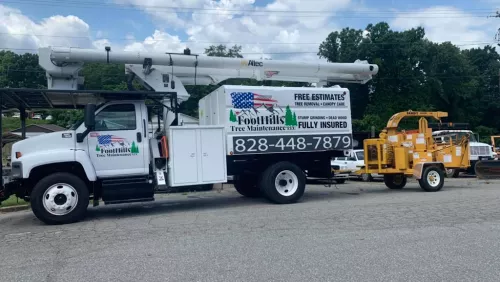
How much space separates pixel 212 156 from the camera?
11625 mm

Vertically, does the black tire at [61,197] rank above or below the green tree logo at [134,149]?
below

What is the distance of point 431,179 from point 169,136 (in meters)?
8.81

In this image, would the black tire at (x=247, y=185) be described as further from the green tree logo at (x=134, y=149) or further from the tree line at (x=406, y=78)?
the tree line at (x=406, y=78)

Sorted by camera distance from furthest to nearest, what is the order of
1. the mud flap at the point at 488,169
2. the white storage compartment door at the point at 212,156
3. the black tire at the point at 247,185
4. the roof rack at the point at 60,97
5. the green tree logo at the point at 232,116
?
1. the mud flap at the point at 488,169
2. the black tire at the point at 247,185
3. the green tree logo at the point at 232,116
4. the white storage compartment door at the point at 212,156
5. the roof rack at the point at 60,97

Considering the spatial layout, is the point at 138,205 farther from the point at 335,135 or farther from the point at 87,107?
the point at 335,135

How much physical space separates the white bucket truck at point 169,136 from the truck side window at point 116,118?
2 cm

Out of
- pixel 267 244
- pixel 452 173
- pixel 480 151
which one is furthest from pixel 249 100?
pixel 480 151

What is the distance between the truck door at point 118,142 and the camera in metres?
10.7

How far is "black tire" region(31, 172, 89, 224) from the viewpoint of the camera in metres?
9.82

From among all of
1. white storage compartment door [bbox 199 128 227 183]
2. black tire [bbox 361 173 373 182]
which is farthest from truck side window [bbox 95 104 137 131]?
black tire [bbox 361 173 373 182]

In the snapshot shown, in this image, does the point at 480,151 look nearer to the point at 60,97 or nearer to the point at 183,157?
the point at 183,157

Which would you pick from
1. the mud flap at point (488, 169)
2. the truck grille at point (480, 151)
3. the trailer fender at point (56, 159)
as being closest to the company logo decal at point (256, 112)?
the trailer fender at point (56, 159)

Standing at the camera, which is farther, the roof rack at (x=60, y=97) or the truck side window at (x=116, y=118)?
the truck side window at (x=116, y=118)

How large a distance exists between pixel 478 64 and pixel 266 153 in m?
61.7
